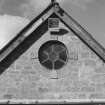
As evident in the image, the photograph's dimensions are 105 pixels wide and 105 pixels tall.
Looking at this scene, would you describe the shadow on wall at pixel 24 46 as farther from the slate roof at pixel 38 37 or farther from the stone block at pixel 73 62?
the stone block at pixel 73 62

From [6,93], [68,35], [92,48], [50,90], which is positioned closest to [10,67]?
[6,93]

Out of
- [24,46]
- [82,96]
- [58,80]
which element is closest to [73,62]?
[58,80]

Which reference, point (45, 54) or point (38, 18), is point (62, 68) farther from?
point (38, 18)

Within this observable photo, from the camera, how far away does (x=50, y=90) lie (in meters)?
11.3

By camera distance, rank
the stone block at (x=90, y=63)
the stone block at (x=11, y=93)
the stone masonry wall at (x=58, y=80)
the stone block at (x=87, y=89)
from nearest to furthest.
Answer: the stone block at (x=11, y=93)
the stone masonry wall at (x=58, y=80)
the stone block at (x=87, y=89)
the stone block at (x=90, y=63)

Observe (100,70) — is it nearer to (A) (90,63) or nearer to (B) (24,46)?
(A) (90,63)

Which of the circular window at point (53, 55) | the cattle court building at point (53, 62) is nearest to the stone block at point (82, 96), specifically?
the cattle court building at point (53, 62)

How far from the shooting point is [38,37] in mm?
11922

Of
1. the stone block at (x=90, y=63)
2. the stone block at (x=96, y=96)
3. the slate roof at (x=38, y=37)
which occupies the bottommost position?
the stone block at (x=96, y=96)

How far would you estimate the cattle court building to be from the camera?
36.9ft

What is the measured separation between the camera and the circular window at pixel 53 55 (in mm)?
11820

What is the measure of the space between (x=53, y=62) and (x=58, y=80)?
0.92 meters

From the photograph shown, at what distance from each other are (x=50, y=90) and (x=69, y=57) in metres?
1.72

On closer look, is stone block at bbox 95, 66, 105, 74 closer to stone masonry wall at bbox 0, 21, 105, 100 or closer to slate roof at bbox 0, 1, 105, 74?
stone masonry wall at bbox 0, 21, 105, 100
